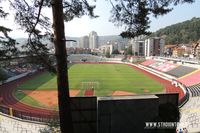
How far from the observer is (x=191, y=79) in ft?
109

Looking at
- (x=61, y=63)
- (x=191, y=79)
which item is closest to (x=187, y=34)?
(x=191, y=79)

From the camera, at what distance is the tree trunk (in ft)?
20.9

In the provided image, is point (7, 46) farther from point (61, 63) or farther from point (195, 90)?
point (195, 90)

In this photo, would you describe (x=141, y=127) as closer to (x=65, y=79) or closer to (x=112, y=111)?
(x=112, y=111)

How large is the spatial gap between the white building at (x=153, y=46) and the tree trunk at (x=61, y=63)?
90859mm

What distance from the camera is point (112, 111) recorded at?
7977 mm

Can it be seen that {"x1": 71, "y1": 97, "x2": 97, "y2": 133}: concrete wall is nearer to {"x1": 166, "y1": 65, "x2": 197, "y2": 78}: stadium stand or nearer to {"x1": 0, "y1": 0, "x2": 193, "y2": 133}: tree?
{"x1": 0, "y1": 0, "x2": 193, "y2": 133}: tree

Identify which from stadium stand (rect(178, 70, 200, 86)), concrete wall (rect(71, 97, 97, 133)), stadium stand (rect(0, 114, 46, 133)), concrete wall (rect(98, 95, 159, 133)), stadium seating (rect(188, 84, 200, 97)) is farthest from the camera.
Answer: stadium stand (rect(178, 70, 200, 86))

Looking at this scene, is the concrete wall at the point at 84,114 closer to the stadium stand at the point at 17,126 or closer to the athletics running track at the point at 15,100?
the stadium stand at the point at 17,126

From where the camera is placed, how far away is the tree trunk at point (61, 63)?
637 centimetres

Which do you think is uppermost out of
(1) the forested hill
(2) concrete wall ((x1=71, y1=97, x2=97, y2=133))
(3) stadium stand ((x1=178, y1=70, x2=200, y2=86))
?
(1) the forested hill

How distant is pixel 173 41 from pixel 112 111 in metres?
141

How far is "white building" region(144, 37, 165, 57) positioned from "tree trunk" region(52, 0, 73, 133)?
298 ft

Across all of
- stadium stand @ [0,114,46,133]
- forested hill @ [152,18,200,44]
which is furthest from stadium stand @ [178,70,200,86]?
forested hill @ [152,18,200,44]
